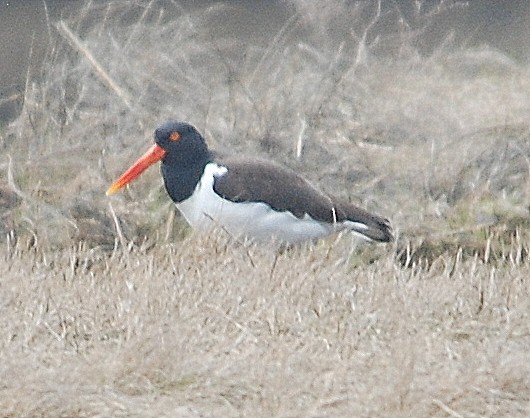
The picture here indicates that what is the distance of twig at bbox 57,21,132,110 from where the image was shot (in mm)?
10109

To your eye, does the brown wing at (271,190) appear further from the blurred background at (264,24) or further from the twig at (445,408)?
the blurred background at (264,24)

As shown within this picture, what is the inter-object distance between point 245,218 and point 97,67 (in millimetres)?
2304

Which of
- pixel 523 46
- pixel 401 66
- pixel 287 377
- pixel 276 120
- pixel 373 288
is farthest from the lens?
pixel 523 46

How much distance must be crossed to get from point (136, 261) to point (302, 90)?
365 cm

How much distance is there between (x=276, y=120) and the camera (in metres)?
9.91

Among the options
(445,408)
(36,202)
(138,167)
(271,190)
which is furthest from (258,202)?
(445,408)

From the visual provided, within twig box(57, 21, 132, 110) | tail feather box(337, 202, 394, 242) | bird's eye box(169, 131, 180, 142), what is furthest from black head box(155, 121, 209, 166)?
twig box(57, 21, 132, 110)

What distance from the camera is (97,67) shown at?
1014 cm

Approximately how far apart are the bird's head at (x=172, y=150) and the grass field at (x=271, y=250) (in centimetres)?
29

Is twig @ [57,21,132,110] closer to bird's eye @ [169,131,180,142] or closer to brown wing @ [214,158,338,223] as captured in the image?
bird's eye @ [169,131,180,142]

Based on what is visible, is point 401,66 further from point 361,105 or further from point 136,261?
point 136,261

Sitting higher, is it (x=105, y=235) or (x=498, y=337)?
(x=498, y=337)

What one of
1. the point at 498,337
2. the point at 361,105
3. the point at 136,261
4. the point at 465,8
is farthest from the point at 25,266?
the point at 465,8

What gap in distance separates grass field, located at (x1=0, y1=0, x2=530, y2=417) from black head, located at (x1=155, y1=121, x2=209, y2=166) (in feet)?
1.51
